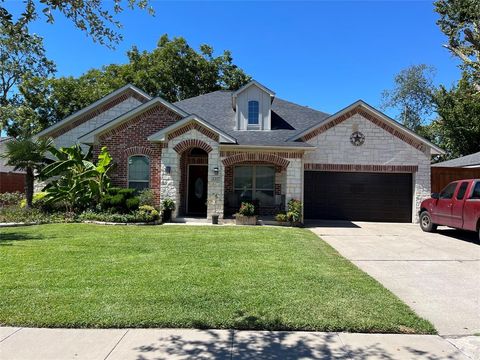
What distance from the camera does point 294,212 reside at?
14.7m

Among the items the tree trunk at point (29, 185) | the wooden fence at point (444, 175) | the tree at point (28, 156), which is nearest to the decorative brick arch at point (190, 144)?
the tree at point (28, 156)

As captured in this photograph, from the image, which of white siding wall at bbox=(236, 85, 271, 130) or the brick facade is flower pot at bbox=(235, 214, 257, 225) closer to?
the brick facade

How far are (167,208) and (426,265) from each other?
1001 centimetres

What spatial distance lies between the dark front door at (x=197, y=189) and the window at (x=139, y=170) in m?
2.35

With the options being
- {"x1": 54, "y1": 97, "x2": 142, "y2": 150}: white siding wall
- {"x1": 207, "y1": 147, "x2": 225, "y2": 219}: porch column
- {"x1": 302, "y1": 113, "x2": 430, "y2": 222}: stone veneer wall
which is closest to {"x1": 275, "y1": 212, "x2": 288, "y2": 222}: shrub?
{"x1": 207, "y1": 147, "x2": 225, "y2": 219}: porch column

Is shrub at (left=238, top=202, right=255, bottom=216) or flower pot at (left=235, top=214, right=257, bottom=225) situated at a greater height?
shrub at (left=238, top=202, right=255, bottom=216)

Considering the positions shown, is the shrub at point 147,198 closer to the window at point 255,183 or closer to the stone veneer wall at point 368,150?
the window at point 255,183

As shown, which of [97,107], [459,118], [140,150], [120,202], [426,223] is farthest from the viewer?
[459,118]

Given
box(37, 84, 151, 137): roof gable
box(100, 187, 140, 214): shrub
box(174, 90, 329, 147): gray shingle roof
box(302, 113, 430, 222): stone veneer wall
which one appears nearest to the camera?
box(100, 187, 140, 214): shrub

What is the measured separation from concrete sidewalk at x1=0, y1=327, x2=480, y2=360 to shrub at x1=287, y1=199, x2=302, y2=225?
1023 centimetres

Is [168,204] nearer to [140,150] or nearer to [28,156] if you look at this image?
[140,150]

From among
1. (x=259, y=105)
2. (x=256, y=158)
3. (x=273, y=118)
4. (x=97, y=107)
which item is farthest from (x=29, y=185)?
(x=273, y=118)

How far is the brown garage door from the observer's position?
1695cm

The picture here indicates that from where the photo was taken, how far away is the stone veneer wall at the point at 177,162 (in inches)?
604
